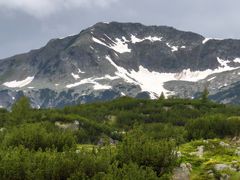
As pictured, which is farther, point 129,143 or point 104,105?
point 104,105

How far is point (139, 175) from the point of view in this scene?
2880cm

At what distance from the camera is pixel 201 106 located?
160 m

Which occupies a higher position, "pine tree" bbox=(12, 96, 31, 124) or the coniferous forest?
"pine tree" bbox=(12, 96, 31, 124)

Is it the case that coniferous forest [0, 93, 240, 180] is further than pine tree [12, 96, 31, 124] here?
No

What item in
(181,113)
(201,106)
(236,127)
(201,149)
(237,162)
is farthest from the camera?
(201,106)

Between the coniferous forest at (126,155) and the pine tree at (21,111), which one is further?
the pine tree at (21,111)

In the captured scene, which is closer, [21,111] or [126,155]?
[126,155]

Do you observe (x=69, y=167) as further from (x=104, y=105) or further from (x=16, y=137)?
(x=104, y=105)

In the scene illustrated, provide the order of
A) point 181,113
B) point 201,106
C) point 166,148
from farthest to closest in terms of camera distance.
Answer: point 201,106, point 181,113, point 166,148

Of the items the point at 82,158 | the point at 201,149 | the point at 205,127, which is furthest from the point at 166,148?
the point at 205,127

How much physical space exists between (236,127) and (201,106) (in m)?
88.6

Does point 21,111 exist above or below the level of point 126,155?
above

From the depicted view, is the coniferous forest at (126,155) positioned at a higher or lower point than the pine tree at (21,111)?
lower

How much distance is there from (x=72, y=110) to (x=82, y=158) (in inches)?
4842
